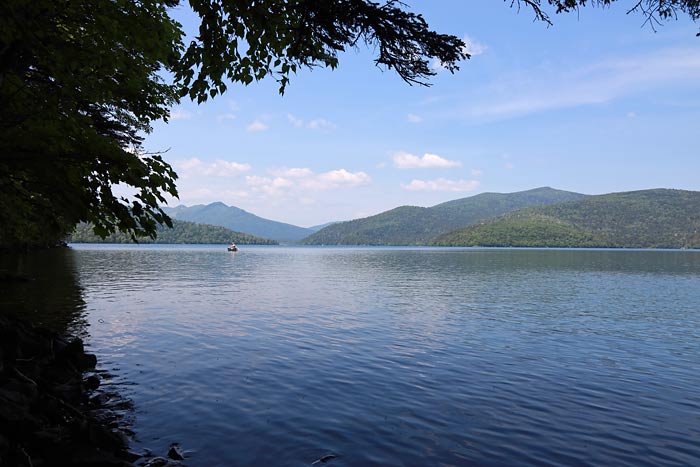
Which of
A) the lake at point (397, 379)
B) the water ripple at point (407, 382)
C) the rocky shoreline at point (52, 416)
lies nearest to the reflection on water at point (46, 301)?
the lake at point (397, 379)

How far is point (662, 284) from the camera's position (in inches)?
2237

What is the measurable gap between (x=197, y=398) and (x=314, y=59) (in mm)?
10361

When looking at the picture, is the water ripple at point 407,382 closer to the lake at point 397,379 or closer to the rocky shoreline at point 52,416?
the lake at point 397,379

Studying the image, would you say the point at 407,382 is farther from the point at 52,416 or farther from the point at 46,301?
the point at 46,301

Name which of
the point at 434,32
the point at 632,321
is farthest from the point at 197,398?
the point at 632,321

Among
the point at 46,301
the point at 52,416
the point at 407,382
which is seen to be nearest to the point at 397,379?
the point at 407,382

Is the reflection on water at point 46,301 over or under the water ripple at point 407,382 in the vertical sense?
over

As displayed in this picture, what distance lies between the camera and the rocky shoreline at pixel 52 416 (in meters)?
8.05

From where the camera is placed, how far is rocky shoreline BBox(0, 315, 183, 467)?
8047 millimetres

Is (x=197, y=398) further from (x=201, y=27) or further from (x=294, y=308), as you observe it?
(x=294, y=308)

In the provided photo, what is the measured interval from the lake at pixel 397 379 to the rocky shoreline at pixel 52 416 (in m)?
0.77

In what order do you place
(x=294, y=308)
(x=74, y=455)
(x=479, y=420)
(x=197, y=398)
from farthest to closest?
1. (x=294, y=308)
2. (x=197, y=398)
3. (x=479, y=420)
4. (x=74, y=455)

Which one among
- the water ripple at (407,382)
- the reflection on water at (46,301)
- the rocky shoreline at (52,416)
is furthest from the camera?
the reflection on water at (46,301)

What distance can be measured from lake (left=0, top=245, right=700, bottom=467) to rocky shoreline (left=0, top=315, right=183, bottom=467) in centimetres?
77
